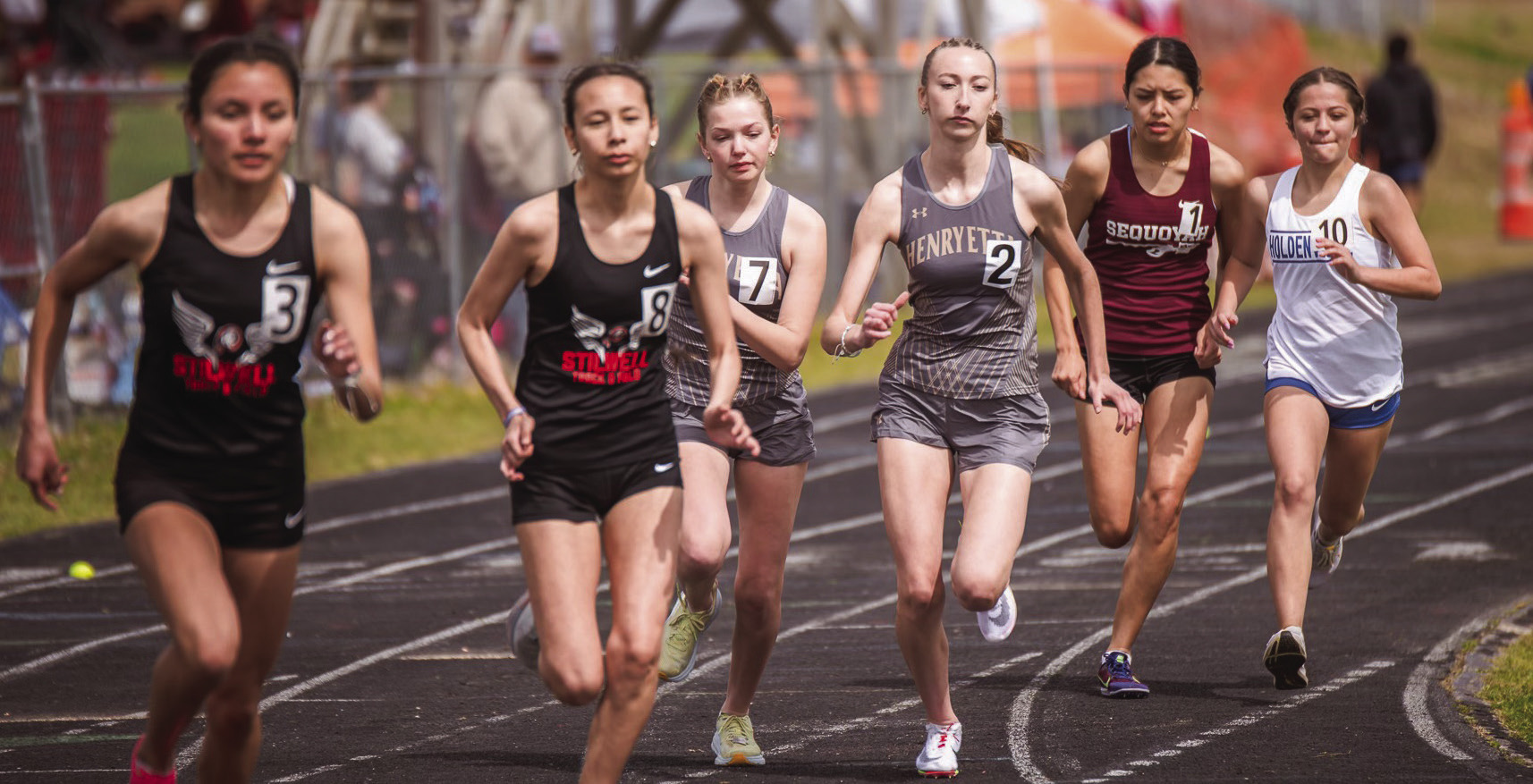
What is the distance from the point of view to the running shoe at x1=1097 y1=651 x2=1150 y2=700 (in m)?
7.63

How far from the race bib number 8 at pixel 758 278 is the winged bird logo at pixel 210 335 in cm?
186

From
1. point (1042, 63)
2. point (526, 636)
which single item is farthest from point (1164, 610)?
point (1042, 63)

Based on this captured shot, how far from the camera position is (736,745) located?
264 inches

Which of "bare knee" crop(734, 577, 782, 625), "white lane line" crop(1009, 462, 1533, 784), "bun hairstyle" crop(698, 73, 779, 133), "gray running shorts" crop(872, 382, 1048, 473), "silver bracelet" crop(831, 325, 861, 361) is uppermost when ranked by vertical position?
"bun hairstyle" crop(698, 73, 779, 133)

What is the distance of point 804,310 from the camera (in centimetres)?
659

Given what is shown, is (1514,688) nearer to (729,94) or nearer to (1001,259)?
(1001,259)

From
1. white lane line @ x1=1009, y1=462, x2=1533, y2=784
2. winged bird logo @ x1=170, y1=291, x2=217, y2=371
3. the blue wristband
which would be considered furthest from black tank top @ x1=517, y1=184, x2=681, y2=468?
white lane line @ x1=1009, y1=462, x2=1533, y2=784

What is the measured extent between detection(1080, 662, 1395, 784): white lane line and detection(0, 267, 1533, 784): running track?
0.05ft

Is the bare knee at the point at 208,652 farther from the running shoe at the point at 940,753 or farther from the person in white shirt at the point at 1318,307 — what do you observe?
the person in white shirt at the point at 1318,307

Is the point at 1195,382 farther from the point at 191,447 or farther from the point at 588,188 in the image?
the point at 191,447

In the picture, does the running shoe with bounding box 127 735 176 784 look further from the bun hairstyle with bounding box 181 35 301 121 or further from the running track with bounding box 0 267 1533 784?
the bun hairstyle with bounding box 181 35 301 121

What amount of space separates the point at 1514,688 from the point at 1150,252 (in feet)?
7.06

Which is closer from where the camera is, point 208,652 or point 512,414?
point 208,652

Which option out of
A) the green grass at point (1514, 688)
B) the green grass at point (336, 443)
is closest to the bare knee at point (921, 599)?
the green grass at point (1514, 688)
